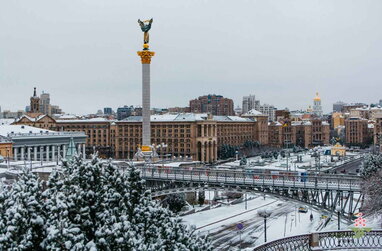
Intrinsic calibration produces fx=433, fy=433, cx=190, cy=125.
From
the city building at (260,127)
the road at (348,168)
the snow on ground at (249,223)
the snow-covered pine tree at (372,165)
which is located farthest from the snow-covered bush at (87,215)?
the city building at (260,127)

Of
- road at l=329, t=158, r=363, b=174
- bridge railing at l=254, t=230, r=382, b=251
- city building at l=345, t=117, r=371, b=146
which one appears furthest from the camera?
city building at l=345, t=117, r=371, b=146

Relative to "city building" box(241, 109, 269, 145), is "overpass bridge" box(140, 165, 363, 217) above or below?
below

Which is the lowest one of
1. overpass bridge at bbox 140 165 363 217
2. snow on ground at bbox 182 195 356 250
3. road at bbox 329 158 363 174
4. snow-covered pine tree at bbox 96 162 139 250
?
snow on ground at bbox 182 195 356 250

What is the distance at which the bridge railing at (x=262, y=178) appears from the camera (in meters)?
36.8

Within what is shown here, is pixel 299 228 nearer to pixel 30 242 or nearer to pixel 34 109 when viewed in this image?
pixel 30 242

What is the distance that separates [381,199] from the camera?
3397cm

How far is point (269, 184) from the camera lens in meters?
39.3

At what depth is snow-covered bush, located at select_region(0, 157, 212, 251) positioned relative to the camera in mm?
15836

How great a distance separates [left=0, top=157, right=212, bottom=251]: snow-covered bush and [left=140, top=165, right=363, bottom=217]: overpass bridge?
1731cm

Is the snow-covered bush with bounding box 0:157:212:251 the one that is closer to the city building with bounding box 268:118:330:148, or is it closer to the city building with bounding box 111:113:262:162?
the city building with bounding box 111:113:262:162

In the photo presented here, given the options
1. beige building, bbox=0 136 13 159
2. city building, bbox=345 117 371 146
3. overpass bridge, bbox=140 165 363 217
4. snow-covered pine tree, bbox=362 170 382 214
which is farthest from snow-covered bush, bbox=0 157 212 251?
city building, bbox=345 117 371 146

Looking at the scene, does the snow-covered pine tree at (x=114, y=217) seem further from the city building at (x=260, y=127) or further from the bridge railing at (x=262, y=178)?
the city building at (x=260, y=127)

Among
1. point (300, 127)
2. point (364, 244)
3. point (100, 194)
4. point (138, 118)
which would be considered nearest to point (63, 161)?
point (100, 194)

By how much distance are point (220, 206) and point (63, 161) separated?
4277cm
